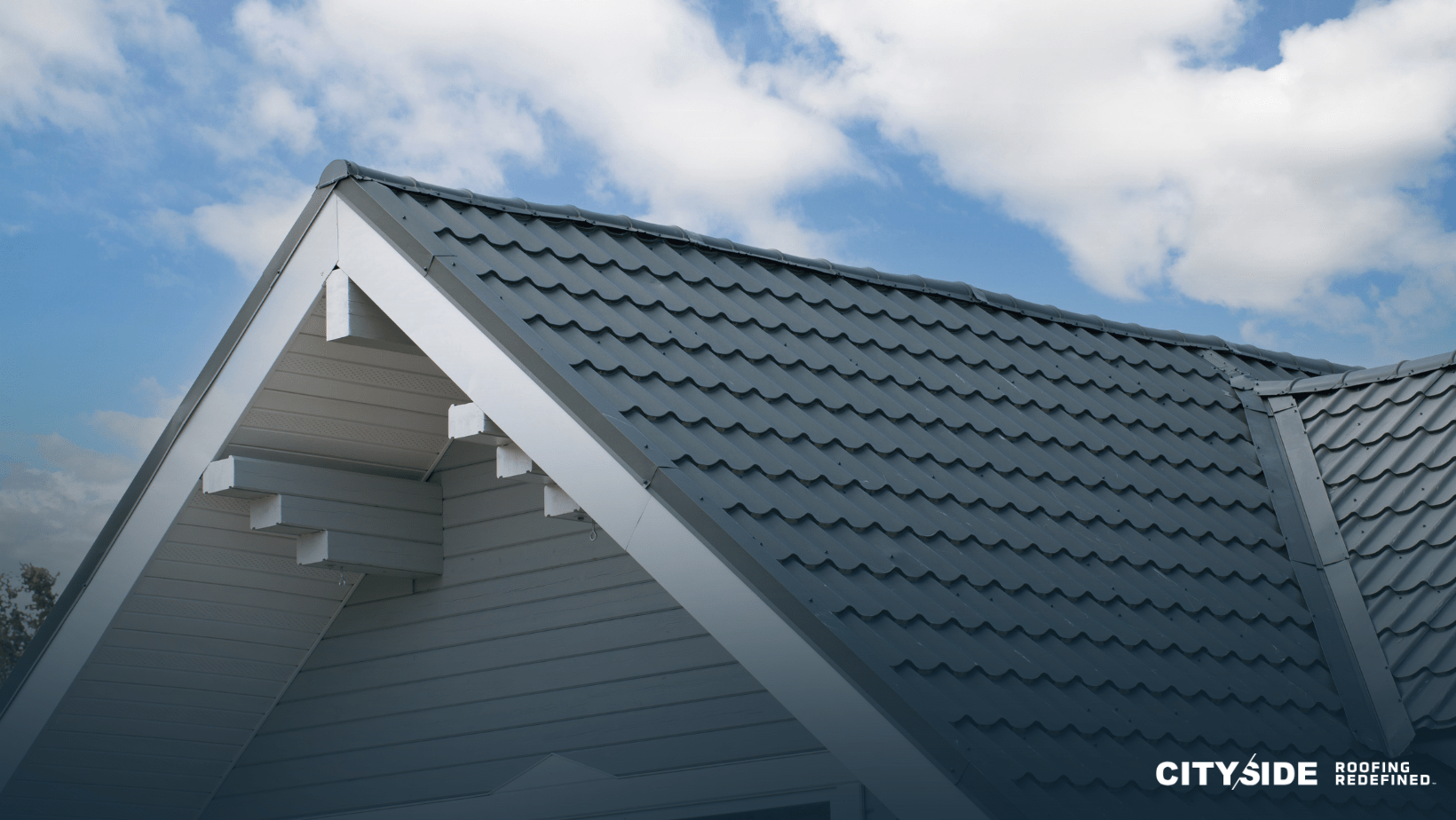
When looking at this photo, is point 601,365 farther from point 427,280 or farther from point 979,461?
point 979,461

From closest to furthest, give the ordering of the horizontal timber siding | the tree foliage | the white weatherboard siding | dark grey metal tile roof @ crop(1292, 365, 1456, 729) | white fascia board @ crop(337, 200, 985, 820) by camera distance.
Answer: white fascia board @ crop(337, 200, 985, 820)
the white weatherboard siding
dark grey metal tile roof @ crop(1292, 365, 1456, 729)
the horizontal timber siding
the tree foliage

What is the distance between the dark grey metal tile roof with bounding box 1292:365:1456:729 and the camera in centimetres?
572

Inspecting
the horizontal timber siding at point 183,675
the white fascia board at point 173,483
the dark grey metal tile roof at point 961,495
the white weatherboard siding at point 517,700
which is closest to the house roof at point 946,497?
the dark grey metal tile roof at point 961,495

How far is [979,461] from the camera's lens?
215 inches

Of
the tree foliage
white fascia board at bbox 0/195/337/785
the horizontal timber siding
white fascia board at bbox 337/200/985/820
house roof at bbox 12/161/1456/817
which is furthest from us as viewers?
the tree foliage

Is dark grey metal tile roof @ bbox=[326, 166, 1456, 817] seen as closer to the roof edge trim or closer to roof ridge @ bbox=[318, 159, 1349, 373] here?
roof ridge @ bbox=[318, 159, 1349, 373]

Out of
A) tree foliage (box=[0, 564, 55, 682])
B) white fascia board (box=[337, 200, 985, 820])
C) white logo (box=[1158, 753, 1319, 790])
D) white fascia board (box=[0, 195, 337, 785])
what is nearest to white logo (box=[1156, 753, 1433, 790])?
white logo (box=[1158, 753, 1319, 790])

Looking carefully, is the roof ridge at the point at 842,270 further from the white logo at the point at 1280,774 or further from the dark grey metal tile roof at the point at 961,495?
the white logo at the point at 1280,774

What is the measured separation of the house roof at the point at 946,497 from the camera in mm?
4078

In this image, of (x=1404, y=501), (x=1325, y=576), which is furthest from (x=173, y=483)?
(x=1404, y=501)

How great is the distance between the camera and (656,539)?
401 cm

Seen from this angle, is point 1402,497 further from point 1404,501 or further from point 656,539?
point 656,539

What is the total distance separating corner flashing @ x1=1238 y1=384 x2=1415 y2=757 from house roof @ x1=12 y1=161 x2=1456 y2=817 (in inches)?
1.7

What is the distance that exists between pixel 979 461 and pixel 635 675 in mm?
1762
